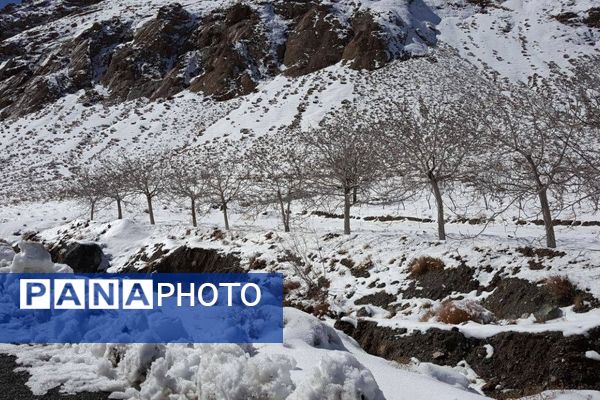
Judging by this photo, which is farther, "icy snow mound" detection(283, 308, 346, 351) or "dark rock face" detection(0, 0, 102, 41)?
"dark rock face" detection(0, 0, 102, 41)

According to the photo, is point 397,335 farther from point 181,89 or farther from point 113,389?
point 181,89

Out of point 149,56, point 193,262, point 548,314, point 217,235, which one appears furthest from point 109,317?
point 149,56

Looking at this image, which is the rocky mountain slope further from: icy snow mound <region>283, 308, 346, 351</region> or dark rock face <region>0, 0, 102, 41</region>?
icy snow mound <region>283, 308, 346, 351</region>

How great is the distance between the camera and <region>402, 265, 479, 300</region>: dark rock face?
13898 mm

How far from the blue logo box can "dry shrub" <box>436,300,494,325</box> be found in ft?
14.6

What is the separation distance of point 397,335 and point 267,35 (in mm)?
74847

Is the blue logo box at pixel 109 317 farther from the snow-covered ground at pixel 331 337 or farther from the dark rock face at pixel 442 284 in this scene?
the dark rock face at pixel 442 284

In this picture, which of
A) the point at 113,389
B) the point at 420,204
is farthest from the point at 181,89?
the point at 113,389

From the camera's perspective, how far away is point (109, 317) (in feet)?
33.2

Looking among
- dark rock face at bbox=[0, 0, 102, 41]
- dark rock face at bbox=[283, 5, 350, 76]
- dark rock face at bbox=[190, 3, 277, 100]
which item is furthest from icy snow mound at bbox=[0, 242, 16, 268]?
dark rock face at bbox=[0, 0, 102, 41]

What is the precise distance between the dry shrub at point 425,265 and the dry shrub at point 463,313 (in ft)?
9.89

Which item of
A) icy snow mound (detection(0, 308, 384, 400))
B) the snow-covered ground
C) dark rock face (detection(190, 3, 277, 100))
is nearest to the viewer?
icy snow mound (detection(0, 308, 384, 400))

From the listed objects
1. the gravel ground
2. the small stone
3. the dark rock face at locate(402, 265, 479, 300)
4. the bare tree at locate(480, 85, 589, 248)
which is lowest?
the dark rock face at locate(402, 265, 479, 300)

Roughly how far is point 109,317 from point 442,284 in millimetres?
9607
